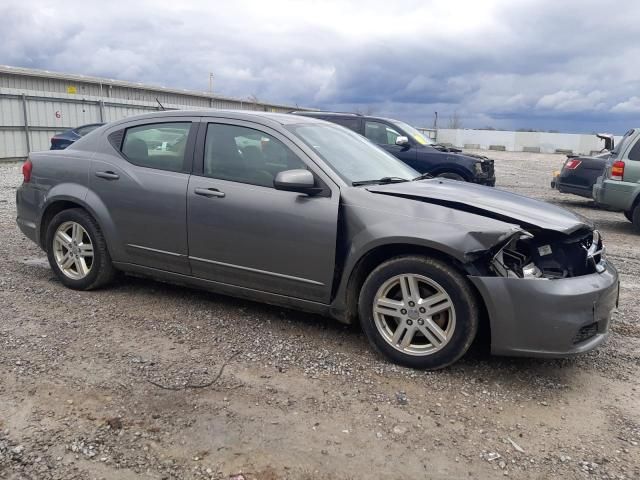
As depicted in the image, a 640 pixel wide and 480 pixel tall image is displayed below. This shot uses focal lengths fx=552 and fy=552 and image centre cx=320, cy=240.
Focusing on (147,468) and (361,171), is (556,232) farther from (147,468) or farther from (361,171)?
(147,468)

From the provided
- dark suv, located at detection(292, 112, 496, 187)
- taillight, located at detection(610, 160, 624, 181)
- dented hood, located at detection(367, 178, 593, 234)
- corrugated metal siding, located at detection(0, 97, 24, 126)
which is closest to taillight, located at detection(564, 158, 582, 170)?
dark suv, located at detection(292, 112, 496, 187)

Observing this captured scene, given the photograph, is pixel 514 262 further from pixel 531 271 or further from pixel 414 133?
pixel 414 133

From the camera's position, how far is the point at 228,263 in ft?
13.8

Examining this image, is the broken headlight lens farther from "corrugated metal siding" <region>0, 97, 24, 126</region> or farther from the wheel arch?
"corrugated metal siding" <region>0, 97, 24, 126</region>

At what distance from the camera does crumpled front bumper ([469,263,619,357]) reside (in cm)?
331

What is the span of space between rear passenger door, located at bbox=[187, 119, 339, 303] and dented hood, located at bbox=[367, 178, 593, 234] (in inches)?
20.3

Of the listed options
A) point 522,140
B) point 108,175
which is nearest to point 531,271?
point 108,175

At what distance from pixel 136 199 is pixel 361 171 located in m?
1.86

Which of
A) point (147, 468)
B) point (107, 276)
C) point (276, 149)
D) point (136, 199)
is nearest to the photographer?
point (147, 468)

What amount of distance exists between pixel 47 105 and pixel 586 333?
20.9m

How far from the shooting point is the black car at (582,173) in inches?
461

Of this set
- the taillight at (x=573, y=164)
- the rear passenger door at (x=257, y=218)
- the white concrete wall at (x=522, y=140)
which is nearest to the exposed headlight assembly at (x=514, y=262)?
the rear passenger door at (x=257, y=218)

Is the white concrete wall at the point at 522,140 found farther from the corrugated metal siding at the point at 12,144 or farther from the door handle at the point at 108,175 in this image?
the door handle at the point at 108,175

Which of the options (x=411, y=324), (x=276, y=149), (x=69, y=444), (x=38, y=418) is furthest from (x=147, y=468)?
(x=276, y=149)
